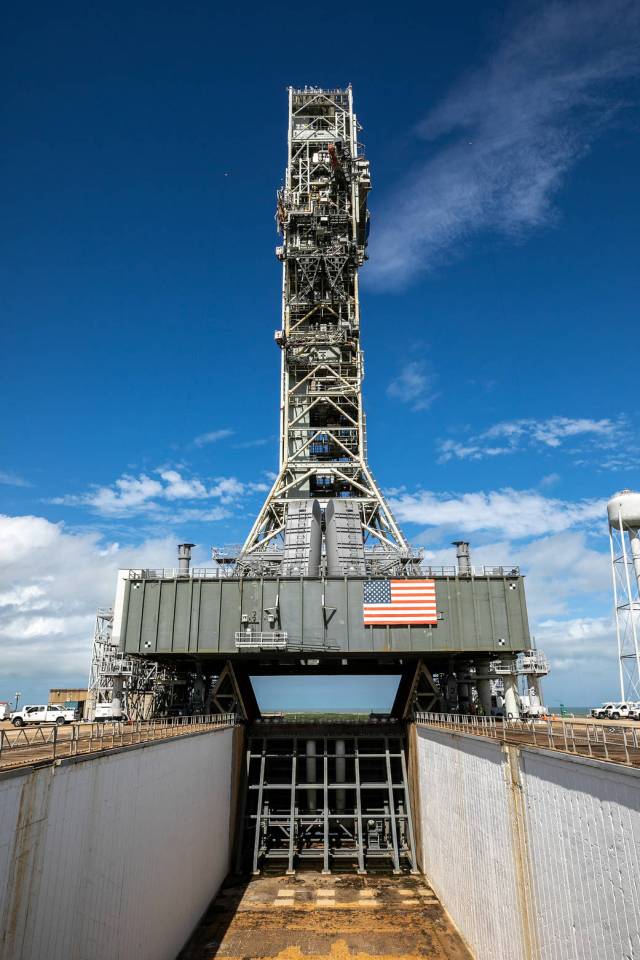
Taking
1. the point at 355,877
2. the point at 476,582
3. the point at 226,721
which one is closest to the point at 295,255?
the point at 476,582

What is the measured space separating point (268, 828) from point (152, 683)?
14.0 meters

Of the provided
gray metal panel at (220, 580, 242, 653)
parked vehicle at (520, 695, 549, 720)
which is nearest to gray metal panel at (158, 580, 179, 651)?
gray metal panel at (220, 580, 242, 653)

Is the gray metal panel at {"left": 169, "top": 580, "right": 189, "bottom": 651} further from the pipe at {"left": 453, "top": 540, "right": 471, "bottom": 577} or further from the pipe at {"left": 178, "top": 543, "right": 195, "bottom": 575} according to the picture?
the pipe at {"left": 453, "top": 540, "right": 471, "bottom": 577}

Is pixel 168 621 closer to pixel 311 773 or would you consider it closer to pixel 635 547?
pixel 311 773

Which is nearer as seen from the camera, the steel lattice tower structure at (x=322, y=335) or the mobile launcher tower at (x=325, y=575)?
the mobile launcher tower at (x=325, y=575)

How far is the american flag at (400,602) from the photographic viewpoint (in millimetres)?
32941

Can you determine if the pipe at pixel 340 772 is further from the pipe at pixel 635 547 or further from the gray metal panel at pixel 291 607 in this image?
the pipe at pixel 635 547

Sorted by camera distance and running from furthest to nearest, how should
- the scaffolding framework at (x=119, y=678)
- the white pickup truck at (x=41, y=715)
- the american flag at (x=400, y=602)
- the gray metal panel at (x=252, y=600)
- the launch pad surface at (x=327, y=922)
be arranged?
the scaffolding framework at (x=119, y=678)
the white pickup truck at (x=41, y=715)
the gray metal panel at (x=252, y=600)
the american flag at (x=400, y=602)
the launch pad surface at (x=327, y=922)

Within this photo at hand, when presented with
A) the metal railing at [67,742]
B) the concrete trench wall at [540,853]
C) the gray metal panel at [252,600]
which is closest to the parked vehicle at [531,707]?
the gray metal panel at [252,600]

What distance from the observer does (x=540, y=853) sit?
14.4 meters

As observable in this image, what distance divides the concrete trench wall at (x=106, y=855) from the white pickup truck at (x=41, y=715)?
18.0 meters

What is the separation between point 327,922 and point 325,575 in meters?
15.9

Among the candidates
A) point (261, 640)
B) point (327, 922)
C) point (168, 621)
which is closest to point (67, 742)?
point (327, 922)

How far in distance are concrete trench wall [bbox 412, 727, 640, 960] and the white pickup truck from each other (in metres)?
26.1
